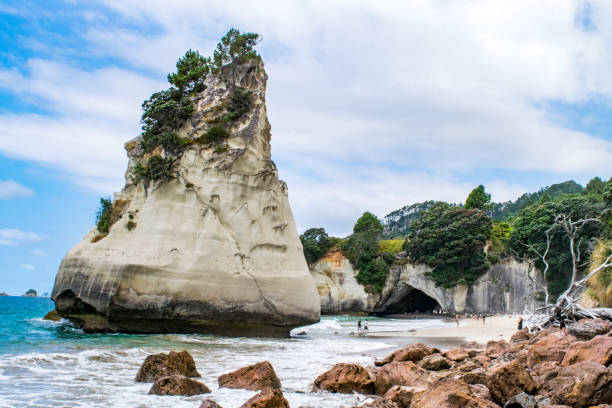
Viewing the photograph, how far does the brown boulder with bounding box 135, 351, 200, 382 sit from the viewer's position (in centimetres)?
930

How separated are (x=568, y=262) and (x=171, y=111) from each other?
111 ft

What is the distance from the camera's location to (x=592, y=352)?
865cm

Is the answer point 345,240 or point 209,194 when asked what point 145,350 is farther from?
point 345,240

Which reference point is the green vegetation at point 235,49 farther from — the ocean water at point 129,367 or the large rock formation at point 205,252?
the ocean water at point 129,367

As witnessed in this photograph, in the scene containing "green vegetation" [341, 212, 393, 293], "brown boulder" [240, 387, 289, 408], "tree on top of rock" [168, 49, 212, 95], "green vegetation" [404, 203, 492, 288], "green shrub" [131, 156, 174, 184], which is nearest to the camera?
"brown boulder" [240, 387, 289, 408]

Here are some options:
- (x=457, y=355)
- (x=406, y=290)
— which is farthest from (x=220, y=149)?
(x=406, y=290)

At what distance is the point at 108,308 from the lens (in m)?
18.2

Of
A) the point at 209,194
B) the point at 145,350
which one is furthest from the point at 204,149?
the point at 145,350

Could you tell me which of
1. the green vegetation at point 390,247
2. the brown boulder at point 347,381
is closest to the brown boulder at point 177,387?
the brown boulder at point 347,381

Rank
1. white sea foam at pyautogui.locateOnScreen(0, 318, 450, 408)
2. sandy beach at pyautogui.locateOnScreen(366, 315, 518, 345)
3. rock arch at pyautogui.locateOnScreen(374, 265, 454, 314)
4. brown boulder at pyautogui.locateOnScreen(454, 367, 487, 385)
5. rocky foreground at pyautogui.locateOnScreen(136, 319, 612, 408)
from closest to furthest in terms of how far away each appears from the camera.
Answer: rocky foreground at pyautogui.locateOnScreen(136, 319, 612, 408) → white sea foam at pyautogui.locateOnScreen(0, 318, 450, 408) → brown boulder at pyautogui.locateOnScreen(454, 367, 487, 385) → sandy beach at pyautogui.locateOnScreen(366, 315, 518, 345) → rock arch at pyautogui.locateOnScreen(374, 265, 454, 314)

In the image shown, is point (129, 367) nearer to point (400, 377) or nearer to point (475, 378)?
point (400, 377)

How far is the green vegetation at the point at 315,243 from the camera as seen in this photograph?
5372 cm

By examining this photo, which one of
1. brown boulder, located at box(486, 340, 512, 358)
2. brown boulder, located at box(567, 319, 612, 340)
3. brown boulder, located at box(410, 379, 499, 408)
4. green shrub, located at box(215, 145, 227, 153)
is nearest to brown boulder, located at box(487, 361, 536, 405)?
brown boulder, located at box(410, 379, 499, 408)

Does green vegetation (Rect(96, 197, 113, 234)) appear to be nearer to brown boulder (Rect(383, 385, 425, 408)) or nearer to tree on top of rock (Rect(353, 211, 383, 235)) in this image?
brown boulder (Rect(383, 385, 425, 408))
